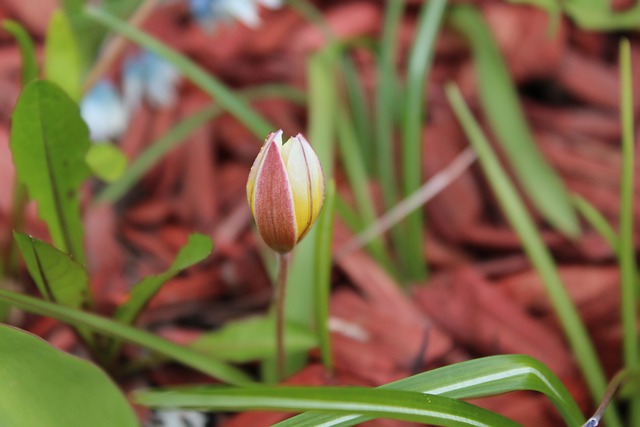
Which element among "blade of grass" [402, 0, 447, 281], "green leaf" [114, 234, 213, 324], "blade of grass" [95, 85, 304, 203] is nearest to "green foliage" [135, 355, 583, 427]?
"green leaf" [114, 234, 213, 324]

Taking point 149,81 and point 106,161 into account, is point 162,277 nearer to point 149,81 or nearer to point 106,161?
point 106,161

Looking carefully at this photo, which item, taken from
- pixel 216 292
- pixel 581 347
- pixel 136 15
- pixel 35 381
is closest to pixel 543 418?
pixel 581 347

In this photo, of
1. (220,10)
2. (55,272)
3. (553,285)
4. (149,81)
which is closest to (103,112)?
(149,81)

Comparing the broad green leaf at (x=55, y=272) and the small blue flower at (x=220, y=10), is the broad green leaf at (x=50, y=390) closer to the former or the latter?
the broad green leaf at (x=55, y=272)

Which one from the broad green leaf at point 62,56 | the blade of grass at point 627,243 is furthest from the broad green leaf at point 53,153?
the blade of grass at point 627,243

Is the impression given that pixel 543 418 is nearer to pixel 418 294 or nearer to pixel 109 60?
pixel 418 294
